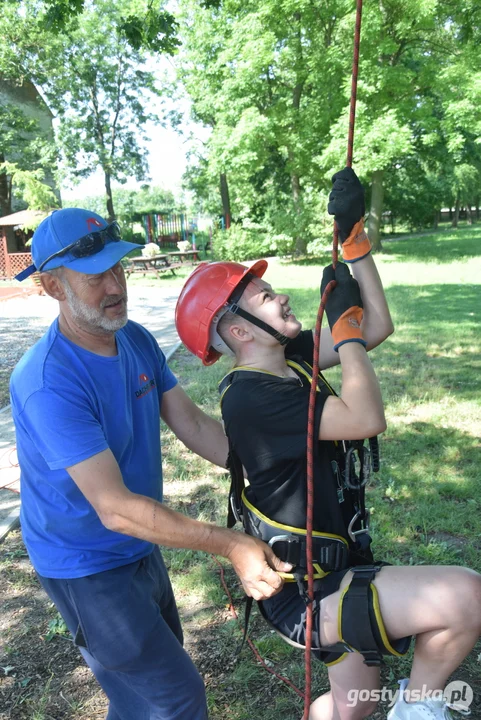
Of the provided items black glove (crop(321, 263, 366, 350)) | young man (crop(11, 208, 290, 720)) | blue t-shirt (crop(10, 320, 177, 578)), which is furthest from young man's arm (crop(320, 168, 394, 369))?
blue t-shirt (crop(10, 320, 177, 578))

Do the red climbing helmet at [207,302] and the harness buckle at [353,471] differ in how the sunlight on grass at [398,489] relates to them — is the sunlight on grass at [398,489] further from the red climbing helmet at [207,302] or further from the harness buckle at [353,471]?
the red climbing helmet at [207,302]

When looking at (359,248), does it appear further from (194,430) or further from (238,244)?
(238,244)

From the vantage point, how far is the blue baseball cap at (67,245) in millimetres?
2219

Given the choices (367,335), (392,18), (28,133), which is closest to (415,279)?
(392,18)

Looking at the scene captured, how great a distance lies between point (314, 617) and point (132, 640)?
24.6 inches

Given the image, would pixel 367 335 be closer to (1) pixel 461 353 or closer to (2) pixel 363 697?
(2) pixel 363 697

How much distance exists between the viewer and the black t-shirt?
1.97m

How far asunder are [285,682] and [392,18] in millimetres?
23453

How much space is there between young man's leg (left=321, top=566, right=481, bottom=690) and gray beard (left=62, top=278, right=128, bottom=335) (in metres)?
1.25

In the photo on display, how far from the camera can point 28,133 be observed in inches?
1361

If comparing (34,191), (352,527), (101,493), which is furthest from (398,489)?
(34,191)

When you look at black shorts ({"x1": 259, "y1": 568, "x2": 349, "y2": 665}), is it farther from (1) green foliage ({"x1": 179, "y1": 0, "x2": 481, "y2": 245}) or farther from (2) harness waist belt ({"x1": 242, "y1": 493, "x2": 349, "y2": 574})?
(1) green foliage ({"x1": 179, "y1": 0, "x2": 481, "y2": 245})

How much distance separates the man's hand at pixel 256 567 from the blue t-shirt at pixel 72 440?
1.57 feet

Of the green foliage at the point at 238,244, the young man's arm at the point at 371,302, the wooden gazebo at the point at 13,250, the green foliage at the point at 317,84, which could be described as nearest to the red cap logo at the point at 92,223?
the young man's arm at the point at 371,302
